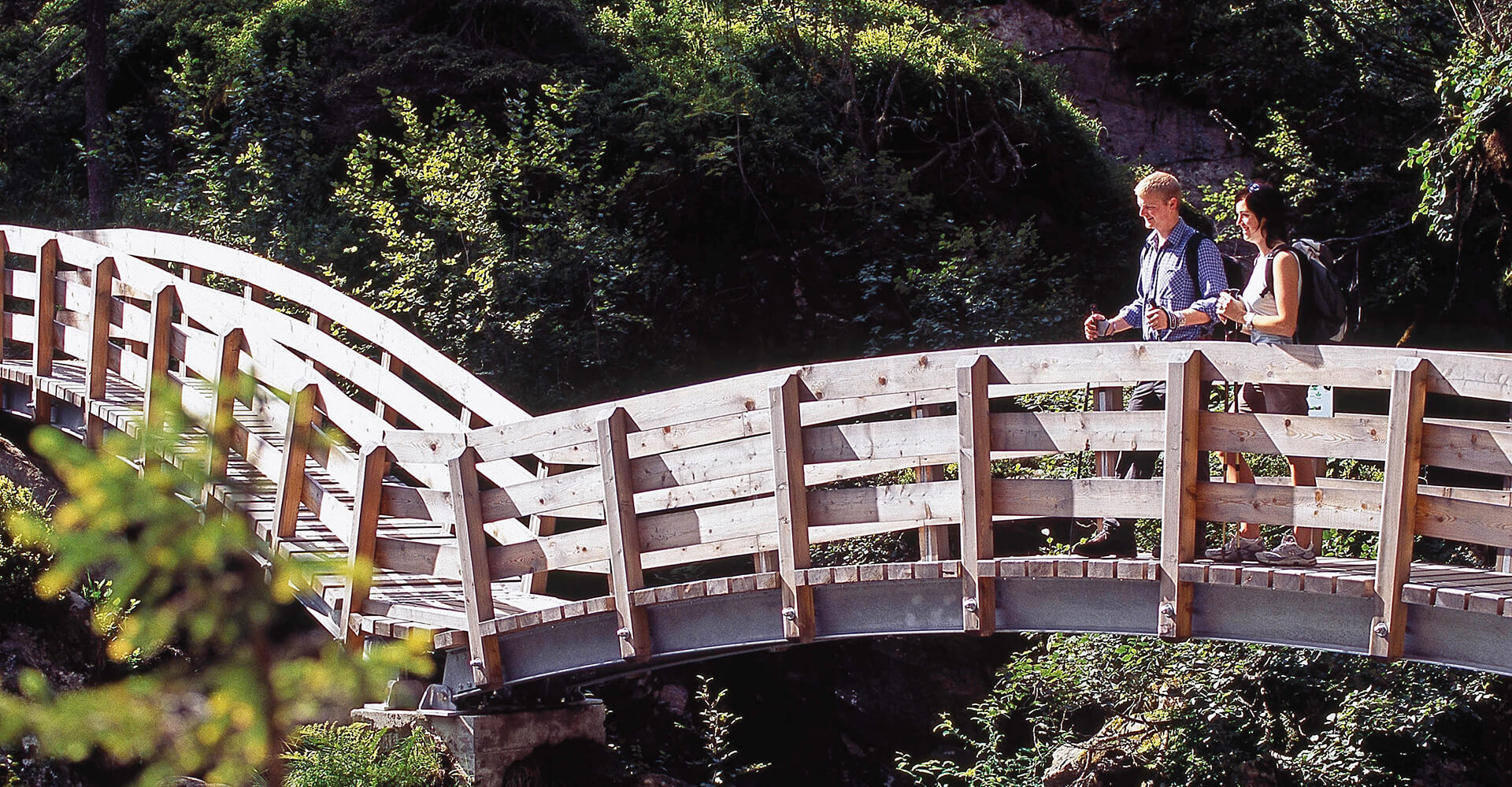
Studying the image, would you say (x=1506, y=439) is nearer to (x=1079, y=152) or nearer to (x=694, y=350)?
(x=694, y=350)

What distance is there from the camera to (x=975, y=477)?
6.02 metres

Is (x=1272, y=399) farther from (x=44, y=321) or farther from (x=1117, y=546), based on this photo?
(x=44, y=321)

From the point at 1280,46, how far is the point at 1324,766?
37.2ft

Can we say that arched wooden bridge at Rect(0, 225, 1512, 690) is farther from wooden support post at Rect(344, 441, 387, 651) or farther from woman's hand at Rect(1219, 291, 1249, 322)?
woman's hand at Rect(1219, 291, 1249, 322)

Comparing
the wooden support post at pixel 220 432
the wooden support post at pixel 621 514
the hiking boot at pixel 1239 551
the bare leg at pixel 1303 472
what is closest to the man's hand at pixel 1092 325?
the bare leg at pixel 1303 472

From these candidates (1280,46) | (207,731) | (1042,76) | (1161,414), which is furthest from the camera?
(1280,46)

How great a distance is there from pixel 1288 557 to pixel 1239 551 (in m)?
0.20

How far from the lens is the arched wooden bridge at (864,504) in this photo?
5.46 meters

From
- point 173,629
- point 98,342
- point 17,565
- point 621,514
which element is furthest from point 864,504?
point 98,342

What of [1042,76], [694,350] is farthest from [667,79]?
[1042,76]

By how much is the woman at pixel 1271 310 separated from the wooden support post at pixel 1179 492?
0.90ft

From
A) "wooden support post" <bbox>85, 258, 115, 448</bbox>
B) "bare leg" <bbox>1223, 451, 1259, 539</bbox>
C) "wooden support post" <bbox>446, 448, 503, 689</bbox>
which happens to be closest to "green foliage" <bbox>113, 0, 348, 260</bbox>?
"wooden support post" <bbox>85, 258, 115, 448</bbox>

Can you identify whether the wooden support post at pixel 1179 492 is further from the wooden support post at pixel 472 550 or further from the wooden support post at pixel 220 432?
the wooden support post at pixel 220 432

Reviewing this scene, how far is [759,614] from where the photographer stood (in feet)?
22.2
